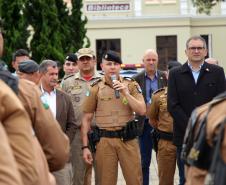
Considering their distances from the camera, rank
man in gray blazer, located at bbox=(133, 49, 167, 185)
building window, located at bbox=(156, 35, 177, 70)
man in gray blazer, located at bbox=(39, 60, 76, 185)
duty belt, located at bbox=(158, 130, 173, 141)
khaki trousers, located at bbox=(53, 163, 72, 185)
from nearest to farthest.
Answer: khaki trousers, located at bbox=(53, 163, 72, 185) → man in gray blazer, located at bbox=(39, 60, 76, 185) → duty belt, located at bbox=(158, 130, 173, 141) → man in gray blazer, located at bbox=(133, 49, 167, 185) → building window, located at bbox=(156, 35, 177, 70)

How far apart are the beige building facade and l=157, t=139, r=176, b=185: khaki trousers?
3442cm

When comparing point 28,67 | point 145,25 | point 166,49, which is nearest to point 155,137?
point 28,67

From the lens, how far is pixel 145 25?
44.3m

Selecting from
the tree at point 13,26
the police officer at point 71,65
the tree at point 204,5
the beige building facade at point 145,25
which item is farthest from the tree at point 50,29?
the beige building facade at point 145,25

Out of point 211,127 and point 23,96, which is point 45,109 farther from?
point 211,127

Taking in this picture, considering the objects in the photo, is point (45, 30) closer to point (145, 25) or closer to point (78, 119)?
point (78, 119)

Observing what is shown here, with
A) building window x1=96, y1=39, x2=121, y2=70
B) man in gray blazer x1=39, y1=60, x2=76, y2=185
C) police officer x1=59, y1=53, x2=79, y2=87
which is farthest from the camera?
building window x1=96, y1=39, x2=121, y2=70

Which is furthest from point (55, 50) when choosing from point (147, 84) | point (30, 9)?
point (147, 84)

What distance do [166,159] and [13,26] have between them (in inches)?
271

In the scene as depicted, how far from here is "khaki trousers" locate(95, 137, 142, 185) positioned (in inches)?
327

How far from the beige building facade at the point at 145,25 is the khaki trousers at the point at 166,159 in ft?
113

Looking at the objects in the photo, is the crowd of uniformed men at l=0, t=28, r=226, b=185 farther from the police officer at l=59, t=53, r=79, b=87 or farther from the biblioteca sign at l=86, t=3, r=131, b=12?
the biblioteca sign at l=86, t=3, r=131, b=12

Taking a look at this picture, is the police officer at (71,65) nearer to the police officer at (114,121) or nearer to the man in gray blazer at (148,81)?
the man in gray blazer at (148,81)

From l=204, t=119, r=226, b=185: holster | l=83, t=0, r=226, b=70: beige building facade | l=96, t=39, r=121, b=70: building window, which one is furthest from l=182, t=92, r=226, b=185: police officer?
Result: l=96, t=39, r=121, b=70: building window
